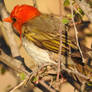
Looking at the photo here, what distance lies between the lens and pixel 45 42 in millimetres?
3674

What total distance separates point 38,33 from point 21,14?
0.40m

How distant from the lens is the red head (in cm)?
378

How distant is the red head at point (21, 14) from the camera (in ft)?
12.4

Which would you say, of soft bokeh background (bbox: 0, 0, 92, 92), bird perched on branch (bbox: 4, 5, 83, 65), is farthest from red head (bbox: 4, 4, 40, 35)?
soft bokeh background (bbox: 0, 0, 92, 92)

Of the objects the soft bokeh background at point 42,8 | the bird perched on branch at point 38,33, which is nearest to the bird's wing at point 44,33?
the bird perched on branch at point 38,33

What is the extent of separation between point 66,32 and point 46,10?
54.5 inches

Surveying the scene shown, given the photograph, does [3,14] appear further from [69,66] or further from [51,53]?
[69,66]

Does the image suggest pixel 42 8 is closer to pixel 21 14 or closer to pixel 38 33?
pixel 21 14

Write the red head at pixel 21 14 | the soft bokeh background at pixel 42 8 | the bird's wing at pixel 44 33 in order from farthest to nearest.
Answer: the soft bokeh background at pixel 42 8, the red head at pixel 21 14, the bird's wing at pixel 44 33

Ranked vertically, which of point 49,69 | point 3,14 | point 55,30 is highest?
point 3,14

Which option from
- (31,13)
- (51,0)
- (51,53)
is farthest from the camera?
(51,0)

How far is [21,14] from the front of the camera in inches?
150

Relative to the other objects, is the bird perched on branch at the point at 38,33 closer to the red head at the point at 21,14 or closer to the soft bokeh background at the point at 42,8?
the red head at the point at 21,14

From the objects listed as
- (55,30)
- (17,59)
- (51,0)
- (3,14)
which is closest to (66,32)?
(55,30)
